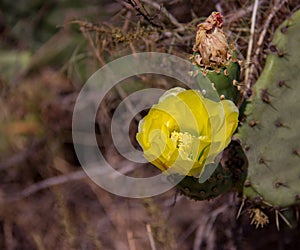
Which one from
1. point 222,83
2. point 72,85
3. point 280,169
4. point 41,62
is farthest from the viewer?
point 41,62

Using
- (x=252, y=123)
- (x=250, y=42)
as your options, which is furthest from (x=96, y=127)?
(x=252, y=123)

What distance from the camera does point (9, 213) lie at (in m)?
2.71

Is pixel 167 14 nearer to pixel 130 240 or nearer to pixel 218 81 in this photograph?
pixel 218 81

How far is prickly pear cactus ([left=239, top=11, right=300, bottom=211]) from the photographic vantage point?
5.67 feet

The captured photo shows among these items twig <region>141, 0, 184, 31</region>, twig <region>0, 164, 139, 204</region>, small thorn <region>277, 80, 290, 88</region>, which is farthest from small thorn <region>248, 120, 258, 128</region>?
twig <region>0, 164, 139, 204</region>

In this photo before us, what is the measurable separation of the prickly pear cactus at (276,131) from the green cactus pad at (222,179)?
28mm

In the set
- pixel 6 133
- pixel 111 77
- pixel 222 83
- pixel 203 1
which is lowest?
pixel 6 133

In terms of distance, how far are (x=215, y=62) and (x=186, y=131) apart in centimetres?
19

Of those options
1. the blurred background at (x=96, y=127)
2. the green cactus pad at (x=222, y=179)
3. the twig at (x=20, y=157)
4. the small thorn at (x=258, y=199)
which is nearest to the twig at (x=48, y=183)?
the blurred background at (x=96, y=127)

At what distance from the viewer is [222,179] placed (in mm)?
1671

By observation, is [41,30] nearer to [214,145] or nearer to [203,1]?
[203,1]

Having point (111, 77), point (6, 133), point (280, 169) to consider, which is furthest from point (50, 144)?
point (280, 169)

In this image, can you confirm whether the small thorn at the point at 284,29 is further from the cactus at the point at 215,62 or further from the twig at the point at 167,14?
the twig at the point at 167,14

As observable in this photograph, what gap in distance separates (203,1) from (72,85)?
2.70ft
